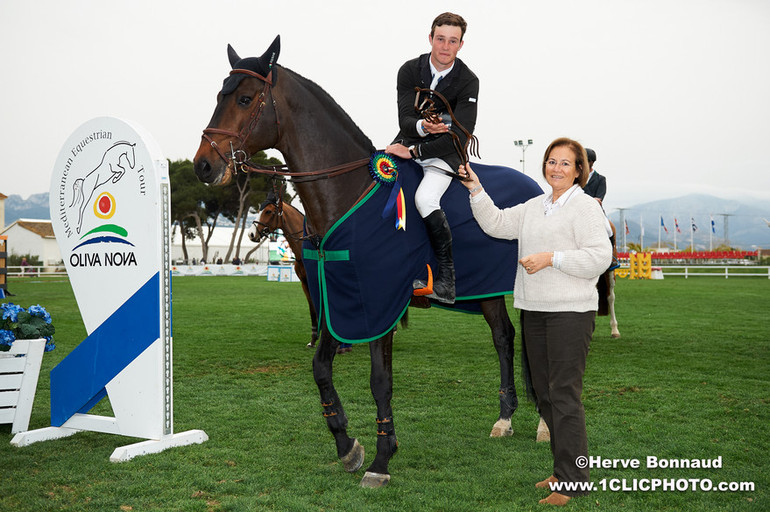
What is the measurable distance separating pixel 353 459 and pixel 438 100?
2.45m

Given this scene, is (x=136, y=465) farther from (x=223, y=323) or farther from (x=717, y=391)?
(x=223, y=323)

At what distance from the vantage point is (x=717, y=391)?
6.25 metres

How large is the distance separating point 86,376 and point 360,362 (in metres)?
4.05

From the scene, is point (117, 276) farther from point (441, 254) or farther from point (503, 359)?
point (503, 359)

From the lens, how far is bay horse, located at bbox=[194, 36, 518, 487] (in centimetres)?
364

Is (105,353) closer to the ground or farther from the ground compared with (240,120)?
closer to the ground

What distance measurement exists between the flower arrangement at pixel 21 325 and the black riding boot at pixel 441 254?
3.44 m

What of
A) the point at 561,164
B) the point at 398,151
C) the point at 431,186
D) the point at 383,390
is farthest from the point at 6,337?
the point at 561,164

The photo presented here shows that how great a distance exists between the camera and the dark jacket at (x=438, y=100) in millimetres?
4066

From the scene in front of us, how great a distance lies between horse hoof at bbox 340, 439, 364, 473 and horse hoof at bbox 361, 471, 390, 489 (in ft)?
0.89

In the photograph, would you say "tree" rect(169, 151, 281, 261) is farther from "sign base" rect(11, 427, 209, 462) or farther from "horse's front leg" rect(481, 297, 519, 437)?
"horse's front leg" rect(481, 297, 519, 437)

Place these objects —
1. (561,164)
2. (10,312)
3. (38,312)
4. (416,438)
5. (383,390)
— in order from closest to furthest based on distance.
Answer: (561,164) → (383,390) → (416,438) → (10,312) → (38,312)

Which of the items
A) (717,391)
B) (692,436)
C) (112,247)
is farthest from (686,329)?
(112,247)

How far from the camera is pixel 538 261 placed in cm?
335
